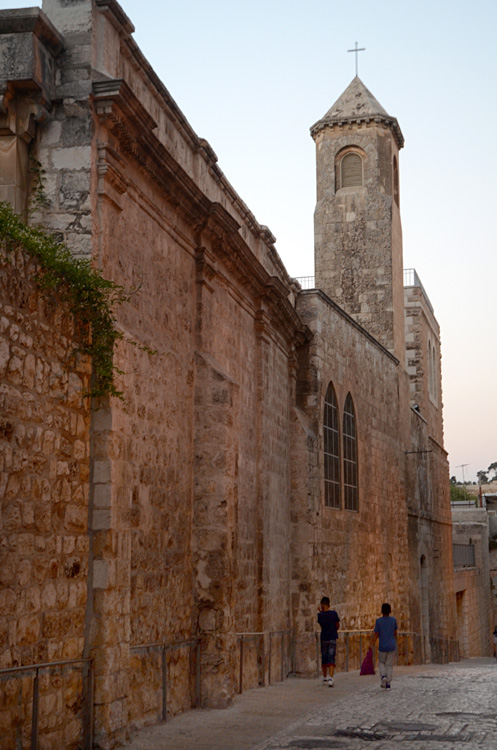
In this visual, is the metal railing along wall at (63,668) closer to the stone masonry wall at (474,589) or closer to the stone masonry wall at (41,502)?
the stone masonry wall at (41,502)

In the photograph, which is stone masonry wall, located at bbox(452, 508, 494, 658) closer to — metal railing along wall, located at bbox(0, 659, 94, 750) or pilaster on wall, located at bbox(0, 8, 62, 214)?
metal railing along wall, located at bbox(0, 659, 94, 750)

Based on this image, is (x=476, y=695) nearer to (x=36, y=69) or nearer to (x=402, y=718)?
(x=402, y=718)

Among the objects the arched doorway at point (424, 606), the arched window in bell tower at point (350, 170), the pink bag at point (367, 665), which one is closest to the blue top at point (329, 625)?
the pink bag at point (367, 665)

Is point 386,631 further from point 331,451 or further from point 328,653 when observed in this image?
point 331,451

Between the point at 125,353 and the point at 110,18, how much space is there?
3197 mm

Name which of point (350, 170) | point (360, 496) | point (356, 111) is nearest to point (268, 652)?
point (360, 496)

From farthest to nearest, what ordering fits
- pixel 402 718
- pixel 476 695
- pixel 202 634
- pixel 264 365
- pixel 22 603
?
pixel 264 365 → pixel 476 695 → pixel 202 634 → pixel 402 718 → pixel 22 603

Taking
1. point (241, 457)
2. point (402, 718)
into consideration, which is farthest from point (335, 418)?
point (402, 718)

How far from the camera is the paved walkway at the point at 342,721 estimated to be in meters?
7.91

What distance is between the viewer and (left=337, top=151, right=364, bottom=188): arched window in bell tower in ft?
92.3

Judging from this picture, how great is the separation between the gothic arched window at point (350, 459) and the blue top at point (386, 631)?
18.6 feet

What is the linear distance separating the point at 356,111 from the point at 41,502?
934 inches

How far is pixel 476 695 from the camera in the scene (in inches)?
461

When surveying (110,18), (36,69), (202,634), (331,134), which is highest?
(331,134)
